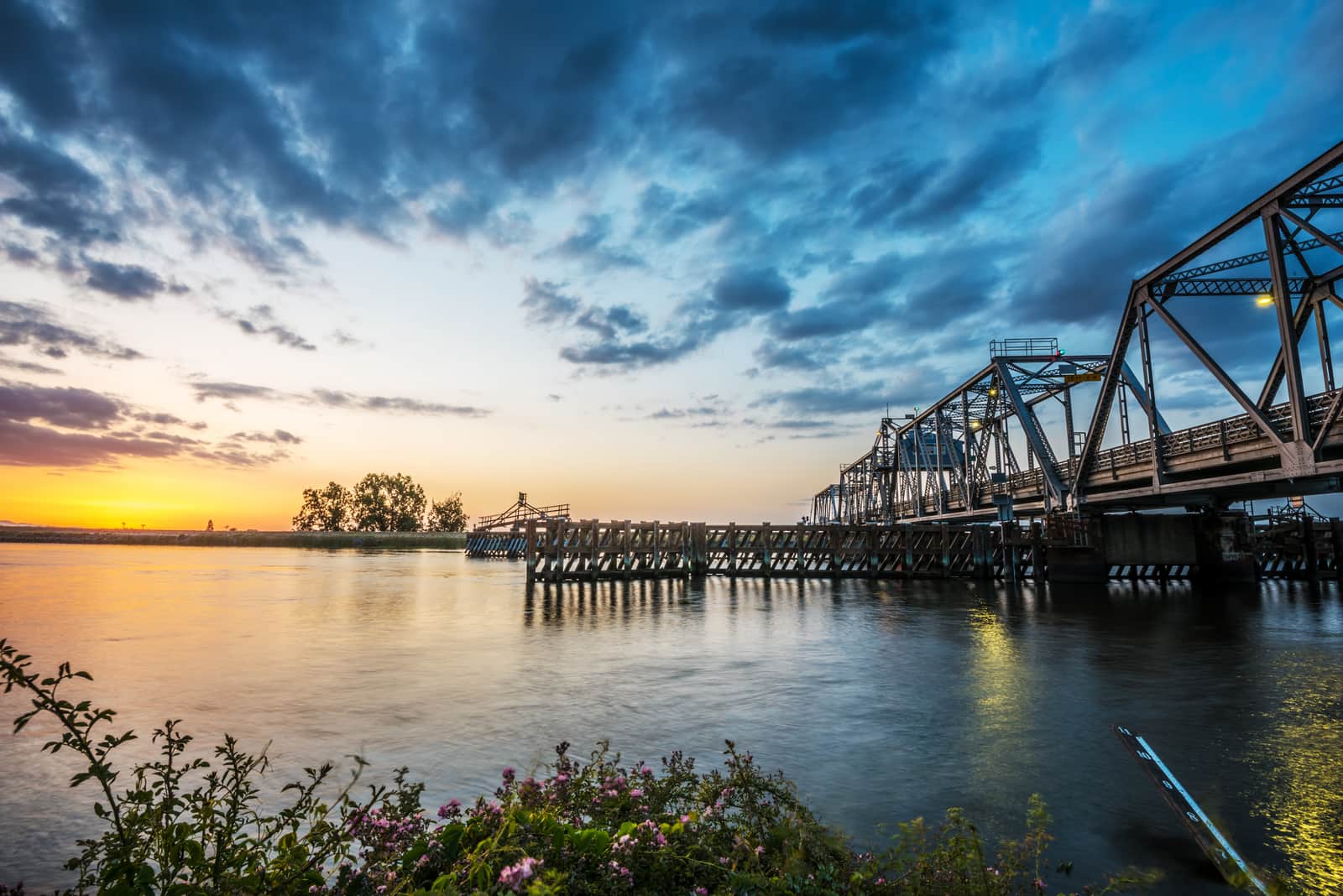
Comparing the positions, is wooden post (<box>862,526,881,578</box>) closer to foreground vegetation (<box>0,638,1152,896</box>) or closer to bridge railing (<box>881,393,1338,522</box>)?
bridge railing (<box>881,393,1338,522</box>)

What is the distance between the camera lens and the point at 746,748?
8773 millimetres

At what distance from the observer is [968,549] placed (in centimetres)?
4984

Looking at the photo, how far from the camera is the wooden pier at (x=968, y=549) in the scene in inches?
1642

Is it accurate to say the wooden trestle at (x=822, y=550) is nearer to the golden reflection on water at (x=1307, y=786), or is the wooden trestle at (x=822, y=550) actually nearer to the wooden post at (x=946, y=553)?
the wooden post at (x=946, y=553)

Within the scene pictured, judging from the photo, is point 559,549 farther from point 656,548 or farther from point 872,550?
point 872,550

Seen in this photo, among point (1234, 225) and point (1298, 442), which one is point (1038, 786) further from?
point (1234, 225)

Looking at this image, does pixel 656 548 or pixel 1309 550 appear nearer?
pixel 1309 550

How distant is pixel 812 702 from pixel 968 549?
43243 mm

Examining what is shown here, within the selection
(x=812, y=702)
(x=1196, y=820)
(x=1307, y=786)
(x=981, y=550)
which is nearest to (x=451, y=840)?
(x=1196, y=820)

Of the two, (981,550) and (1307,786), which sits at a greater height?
(981,550)

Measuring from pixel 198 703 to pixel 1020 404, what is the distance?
5202 centimetres

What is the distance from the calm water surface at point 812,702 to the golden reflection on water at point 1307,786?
4cm

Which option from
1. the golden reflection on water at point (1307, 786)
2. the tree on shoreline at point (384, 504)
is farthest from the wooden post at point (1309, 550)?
the tree on shoreline at point (384, 504)

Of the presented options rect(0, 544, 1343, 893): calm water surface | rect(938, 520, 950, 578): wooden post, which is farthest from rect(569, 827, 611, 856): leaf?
rect(938, 520, 950, 578): wooden post
